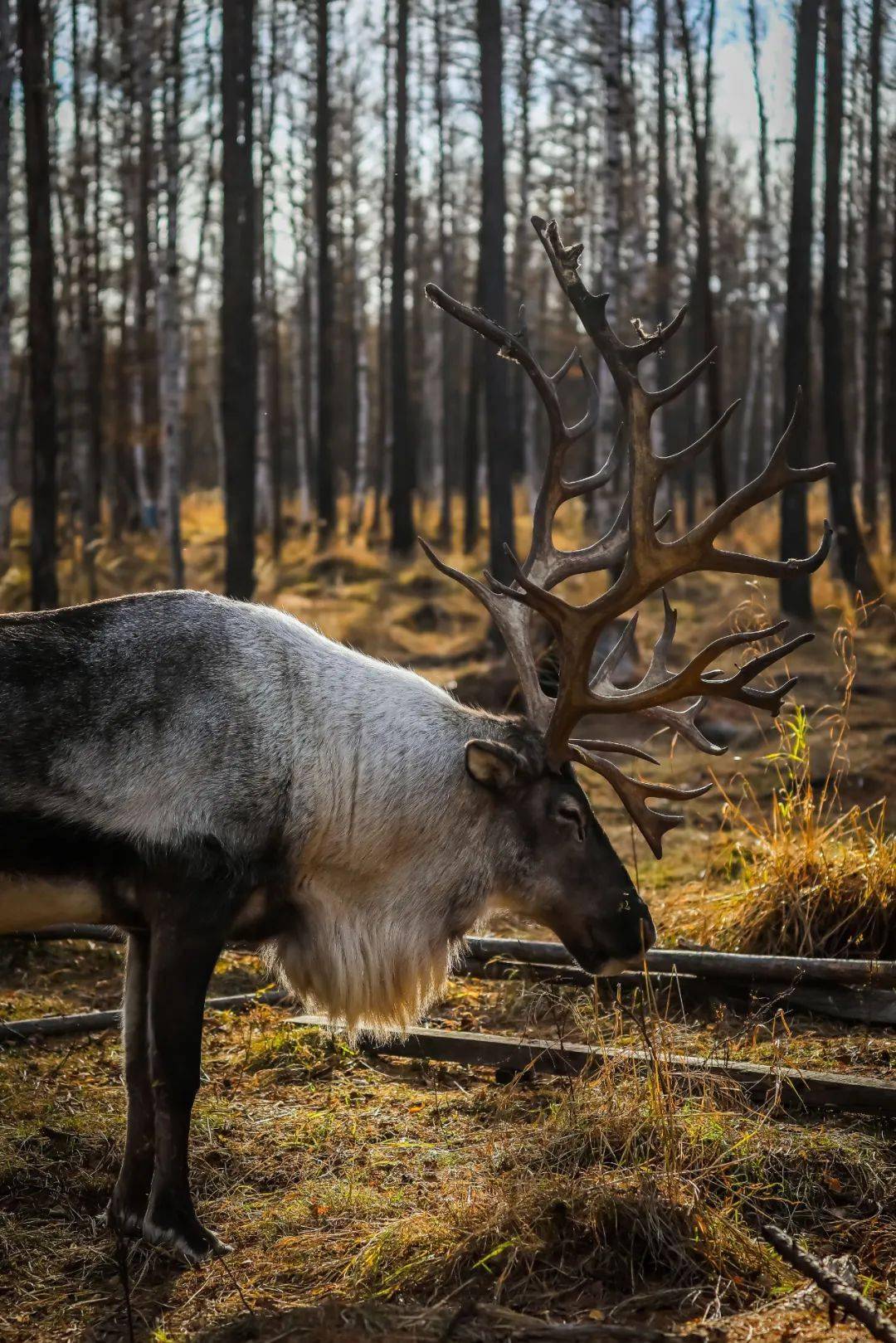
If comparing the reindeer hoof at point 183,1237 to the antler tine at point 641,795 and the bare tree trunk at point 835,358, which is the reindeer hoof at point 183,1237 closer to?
the antler tine at point 641,795

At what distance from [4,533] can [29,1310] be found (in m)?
14.7

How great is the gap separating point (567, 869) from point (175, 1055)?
4.19ft

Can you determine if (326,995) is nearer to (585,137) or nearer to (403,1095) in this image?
(403,1095)

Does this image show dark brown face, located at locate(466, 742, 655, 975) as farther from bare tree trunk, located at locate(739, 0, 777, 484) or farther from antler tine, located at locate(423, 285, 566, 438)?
bare tree trunk, located at locate(739, 0, 777, 484)

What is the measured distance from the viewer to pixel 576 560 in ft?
14.9

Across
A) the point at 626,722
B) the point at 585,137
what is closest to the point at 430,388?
the point at 585,137

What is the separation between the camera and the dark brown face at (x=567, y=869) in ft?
13.0

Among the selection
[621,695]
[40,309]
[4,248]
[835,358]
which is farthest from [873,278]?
[621,695]

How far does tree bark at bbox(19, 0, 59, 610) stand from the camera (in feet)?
34.6

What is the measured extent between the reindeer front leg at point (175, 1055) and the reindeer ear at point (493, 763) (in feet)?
2.90

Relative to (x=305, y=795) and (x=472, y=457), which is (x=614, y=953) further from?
(x=472, y=457)

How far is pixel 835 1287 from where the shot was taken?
277 centimetres

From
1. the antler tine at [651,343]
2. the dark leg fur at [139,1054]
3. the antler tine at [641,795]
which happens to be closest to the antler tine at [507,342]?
the antler tine at [651,343]

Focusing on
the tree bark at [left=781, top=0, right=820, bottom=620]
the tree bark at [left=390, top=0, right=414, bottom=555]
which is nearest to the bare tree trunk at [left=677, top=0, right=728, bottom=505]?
the tree bark at [left=781, top=0, right=820, bottom=620]
